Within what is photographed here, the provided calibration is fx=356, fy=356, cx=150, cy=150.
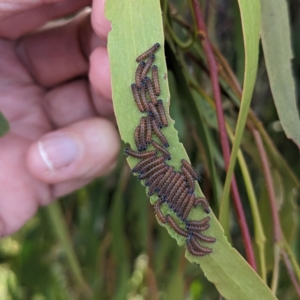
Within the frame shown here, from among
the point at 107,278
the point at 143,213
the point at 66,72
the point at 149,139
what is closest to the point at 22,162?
the point at 66,72

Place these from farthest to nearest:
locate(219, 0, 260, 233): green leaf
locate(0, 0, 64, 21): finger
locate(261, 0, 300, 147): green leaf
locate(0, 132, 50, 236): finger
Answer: locate(0, 132, 50, 236): finger < locate(0, 0, 64, 21): finger < locate(261, 0, 300, 147): green leaf < locate(219, 0, 260, 233): green leaf

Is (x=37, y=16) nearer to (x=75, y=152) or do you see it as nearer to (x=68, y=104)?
(x=68, y=104)

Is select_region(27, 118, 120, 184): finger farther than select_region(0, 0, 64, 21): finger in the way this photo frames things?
Yes

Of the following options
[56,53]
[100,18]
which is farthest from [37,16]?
[100,18]

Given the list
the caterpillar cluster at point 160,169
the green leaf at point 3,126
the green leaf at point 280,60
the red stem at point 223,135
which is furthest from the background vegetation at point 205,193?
the green leaf at point 3,126

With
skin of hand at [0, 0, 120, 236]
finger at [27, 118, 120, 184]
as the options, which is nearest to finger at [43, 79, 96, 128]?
skin of hand at [0, 0, 120, 236]

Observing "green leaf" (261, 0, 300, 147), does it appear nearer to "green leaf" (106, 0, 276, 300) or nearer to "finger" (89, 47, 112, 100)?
"green leaf" (106, 0, 276, 300)

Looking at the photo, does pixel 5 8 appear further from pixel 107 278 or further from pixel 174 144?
pixel 107 278
